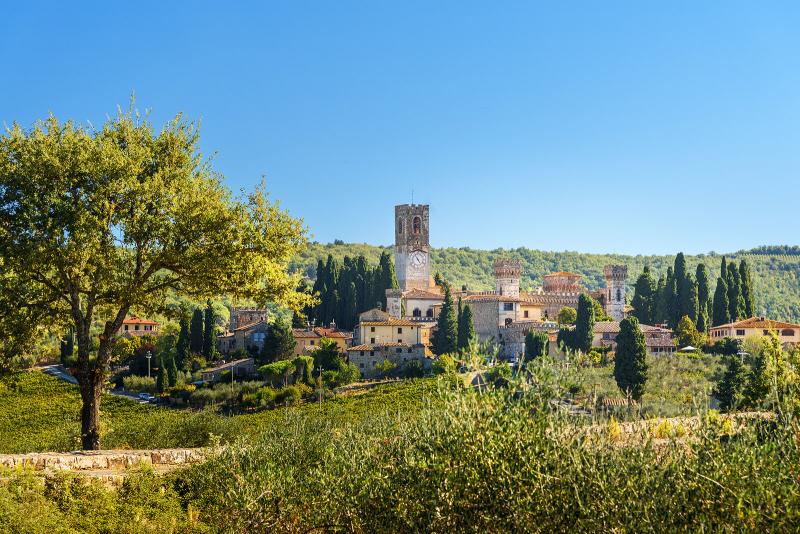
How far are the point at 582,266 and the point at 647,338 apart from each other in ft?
413

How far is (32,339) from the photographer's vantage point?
21500 millimetres

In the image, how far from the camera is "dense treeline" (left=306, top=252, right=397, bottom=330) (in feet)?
273

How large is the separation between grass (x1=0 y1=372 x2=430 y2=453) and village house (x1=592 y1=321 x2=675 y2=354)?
731 inches

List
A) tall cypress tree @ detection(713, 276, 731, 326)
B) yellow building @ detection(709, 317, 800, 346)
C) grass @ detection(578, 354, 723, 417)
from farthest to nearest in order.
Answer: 1. tall cypress tree @ detection(713, 276, 731, 326)
2. yellow building @ detection(709, 317, 800, 346)
3. grass @ detection(578, 354, 723, 417)

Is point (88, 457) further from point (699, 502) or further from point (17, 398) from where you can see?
point (17, 398)

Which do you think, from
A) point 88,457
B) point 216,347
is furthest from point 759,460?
point 216,347

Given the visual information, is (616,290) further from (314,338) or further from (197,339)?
(197,339)

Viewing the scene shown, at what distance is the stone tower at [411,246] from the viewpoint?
105000mm

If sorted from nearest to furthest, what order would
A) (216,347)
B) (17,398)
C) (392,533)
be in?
(392,533)
(17,398)
(216,347)

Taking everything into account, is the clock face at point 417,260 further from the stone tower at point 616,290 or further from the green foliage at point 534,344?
the green foliage at point 534,344

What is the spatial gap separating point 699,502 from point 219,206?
13291mm

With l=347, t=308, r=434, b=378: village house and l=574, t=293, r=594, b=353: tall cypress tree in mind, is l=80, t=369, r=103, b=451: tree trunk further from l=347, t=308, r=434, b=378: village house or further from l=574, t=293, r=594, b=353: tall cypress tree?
l=574, t=293, r=594, b=353: tall cypress tree

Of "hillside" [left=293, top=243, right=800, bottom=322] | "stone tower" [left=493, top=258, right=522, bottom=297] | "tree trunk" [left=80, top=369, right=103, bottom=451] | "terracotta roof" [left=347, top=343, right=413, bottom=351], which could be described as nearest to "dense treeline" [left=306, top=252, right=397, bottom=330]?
"terracotta roof" [left=347, top=343, right=413, bottom=351]

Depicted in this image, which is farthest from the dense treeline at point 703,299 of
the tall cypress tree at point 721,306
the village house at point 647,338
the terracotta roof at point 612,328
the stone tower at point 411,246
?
the stone tower at point 411,246
